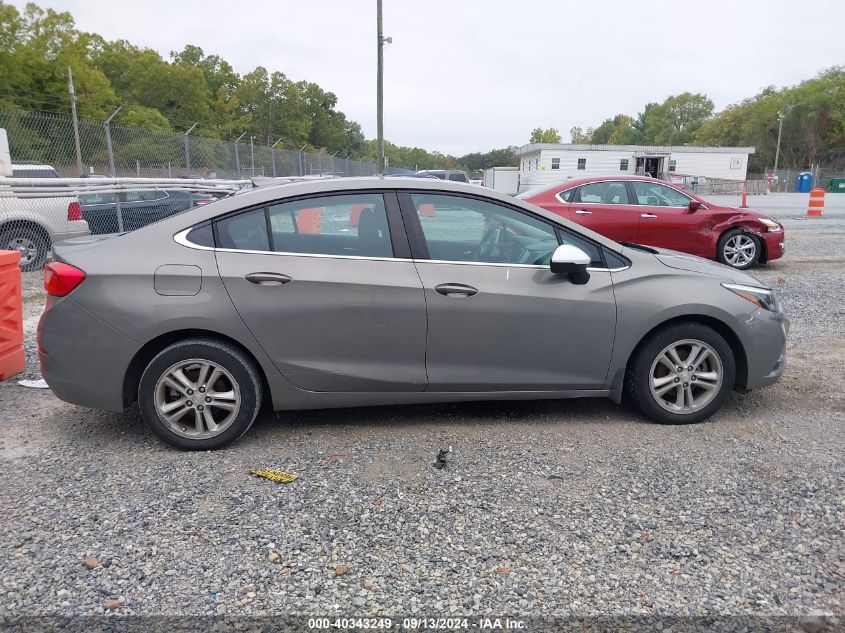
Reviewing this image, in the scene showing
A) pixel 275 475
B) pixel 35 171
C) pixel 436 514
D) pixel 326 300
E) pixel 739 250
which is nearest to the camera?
pixel 436 514

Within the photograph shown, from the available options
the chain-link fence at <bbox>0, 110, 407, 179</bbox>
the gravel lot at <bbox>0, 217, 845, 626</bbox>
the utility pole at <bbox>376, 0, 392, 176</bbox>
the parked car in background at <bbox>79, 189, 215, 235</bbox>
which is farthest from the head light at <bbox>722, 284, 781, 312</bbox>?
the utility pole at <bbox>376, 0, 392, 176</bbox>

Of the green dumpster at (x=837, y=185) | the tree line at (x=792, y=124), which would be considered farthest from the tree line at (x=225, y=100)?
the green dumpster at (x=837, y=185)

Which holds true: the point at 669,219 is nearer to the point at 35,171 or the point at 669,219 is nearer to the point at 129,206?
the point at 129,206

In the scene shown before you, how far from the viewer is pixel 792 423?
4258 millimetres

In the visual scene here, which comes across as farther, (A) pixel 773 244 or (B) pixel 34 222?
(A) pixel 773 244

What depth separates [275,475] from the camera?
11.6 feet

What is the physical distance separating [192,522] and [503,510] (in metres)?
1.46

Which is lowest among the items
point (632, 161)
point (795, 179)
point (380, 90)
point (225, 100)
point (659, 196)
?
point (659, 196)

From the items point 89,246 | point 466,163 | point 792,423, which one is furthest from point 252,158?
point 466,163

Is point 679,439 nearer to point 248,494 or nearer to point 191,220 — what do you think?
point 248,494

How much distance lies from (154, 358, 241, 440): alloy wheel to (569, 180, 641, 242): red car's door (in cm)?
726

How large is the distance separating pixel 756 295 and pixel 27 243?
10.1m

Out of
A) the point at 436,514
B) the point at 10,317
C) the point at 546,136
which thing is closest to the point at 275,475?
the point at 436,514

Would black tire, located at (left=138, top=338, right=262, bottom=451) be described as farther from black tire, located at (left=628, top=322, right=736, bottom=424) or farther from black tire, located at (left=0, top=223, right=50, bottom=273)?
black tire, located at (left=0, top=223, right=50, bottom=273)
